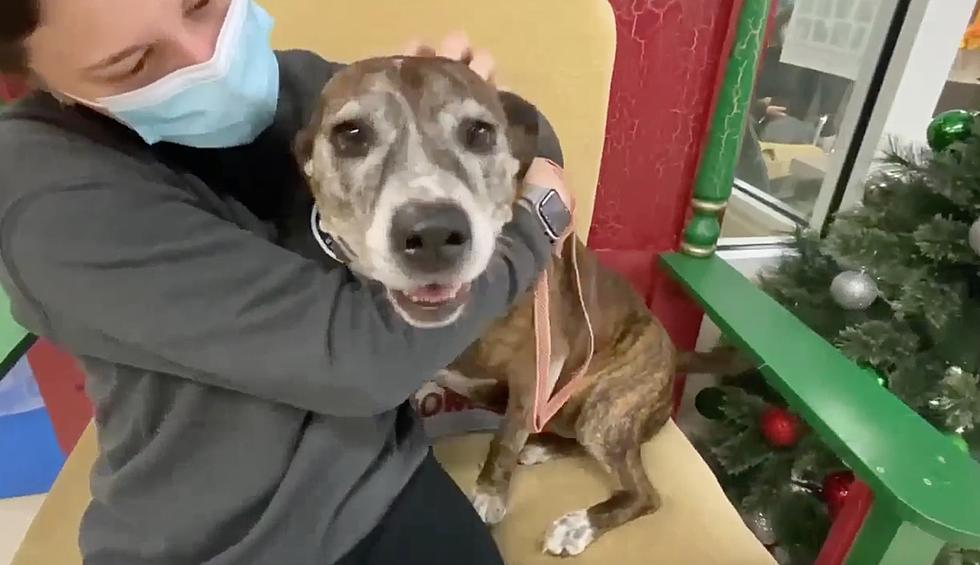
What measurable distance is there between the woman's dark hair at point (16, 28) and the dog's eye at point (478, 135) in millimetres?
514

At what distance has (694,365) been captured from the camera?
1638mm

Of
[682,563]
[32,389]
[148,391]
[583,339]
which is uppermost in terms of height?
[148,391]

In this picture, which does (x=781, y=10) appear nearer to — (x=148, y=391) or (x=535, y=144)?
(x=535, y=144)

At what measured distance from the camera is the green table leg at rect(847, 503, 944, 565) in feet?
3.19

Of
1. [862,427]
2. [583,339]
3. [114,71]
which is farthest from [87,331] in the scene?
[862,427]

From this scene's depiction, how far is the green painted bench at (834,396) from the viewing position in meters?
0.96

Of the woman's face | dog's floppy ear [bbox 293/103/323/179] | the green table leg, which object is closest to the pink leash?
dog's floppy ear [bbox 293/103/323/179]

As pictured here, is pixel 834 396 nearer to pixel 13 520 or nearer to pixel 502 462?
pixel 502 462

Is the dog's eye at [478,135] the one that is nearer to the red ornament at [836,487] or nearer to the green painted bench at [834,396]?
the green painted bench at [834,396]

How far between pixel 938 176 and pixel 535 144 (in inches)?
30.9

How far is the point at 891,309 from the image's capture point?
5.20 feet

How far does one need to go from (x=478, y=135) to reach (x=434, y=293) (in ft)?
0.90

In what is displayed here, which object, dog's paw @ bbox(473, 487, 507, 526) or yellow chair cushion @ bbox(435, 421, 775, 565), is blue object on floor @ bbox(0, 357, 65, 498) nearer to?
yellow chair cushion @ bbox(435, 421, 775, 565)

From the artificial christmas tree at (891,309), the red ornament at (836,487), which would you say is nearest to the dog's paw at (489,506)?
the artificial christmas tree at (891,309)
